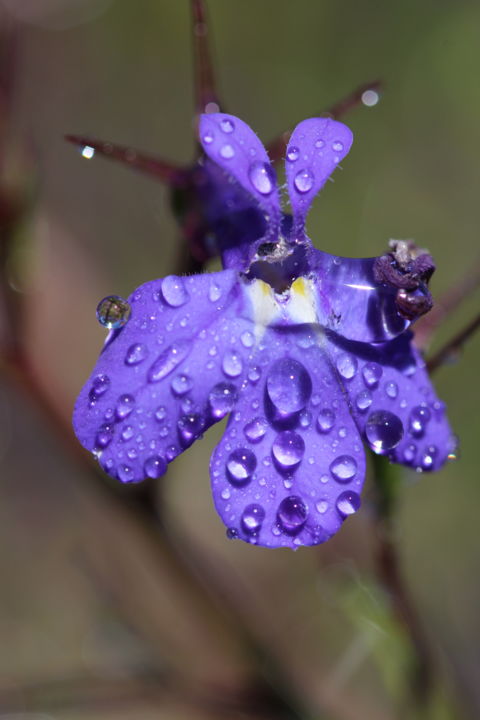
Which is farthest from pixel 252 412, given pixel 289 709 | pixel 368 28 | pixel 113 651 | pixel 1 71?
pixel 368 28

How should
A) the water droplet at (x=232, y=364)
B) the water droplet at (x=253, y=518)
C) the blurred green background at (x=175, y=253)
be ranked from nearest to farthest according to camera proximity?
the water droplet at (x=253, y=518) < the water droplet at (x=232, y=364) < the blurred green background at (x=175, y=253)

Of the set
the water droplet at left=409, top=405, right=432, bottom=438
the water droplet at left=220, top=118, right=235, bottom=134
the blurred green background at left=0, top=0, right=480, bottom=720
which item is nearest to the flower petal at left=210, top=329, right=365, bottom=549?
the water droplet at left=409, top=405, right=432, bottom=438

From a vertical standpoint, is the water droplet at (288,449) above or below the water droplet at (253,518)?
above

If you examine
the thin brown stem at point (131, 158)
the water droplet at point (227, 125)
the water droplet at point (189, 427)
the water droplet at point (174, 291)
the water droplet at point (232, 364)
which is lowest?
the water droplet at point (189, 427)

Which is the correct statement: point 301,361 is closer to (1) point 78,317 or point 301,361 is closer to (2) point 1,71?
(2) point 1,71

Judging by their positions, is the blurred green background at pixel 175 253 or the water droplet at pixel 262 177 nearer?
the water droplet at pixel 262 177

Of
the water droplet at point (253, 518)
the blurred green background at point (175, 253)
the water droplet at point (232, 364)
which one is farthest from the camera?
Result: the blurred green background at point (175, 253)

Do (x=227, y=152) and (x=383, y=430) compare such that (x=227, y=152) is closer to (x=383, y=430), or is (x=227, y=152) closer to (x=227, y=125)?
(x=227, y=125)

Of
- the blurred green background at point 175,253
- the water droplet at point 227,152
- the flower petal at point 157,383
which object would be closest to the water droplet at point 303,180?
the water droplet at point 227,152

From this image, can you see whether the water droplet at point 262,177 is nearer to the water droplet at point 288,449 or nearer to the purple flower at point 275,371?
the purple flower at point 275,371
